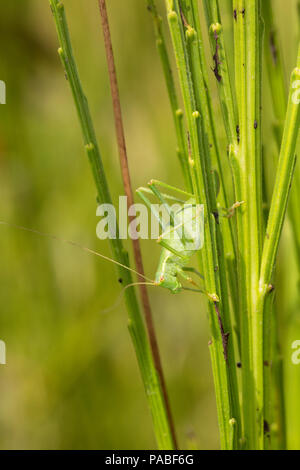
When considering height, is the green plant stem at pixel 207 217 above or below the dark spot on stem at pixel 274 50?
below

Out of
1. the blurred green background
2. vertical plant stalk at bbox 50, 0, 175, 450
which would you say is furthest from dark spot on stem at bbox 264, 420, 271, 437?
the blurred green background

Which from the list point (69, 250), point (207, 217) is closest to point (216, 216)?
point (207, 217)

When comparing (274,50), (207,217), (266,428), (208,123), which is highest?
(274,50)

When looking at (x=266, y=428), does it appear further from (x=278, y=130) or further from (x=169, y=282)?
(x=278, y=130)

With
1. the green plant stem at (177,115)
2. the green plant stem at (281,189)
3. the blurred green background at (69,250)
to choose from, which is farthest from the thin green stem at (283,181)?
the blurred green background at (69,250)

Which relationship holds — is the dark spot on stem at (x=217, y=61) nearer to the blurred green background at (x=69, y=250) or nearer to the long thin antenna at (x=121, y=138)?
the long thin antenna at (x=121, y=138)

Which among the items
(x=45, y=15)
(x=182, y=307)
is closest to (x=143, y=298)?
(x=182, y=307)

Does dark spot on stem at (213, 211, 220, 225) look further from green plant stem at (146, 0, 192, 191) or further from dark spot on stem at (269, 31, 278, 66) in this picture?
dark spot on stem at (269, 31, 278, 66)

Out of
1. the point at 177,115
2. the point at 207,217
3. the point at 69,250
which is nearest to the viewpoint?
the point at 207,217
